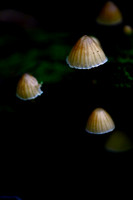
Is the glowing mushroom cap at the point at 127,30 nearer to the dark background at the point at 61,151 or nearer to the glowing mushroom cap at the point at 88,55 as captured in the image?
the dark background at the point at 61,151

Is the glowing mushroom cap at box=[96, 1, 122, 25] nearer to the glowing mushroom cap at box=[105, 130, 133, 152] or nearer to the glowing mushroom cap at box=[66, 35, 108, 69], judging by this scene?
the glowing mushroom cap at box=[66, 35, 108, 69]

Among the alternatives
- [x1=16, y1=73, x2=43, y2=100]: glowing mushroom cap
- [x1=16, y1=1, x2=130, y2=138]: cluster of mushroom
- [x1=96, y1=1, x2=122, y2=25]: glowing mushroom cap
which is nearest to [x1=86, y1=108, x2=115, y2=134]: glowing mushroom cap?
[x1=16, y1=1, x2=130, y2=138]: cluster of mushroom

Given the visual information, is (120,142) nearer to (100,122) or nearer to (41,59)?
(100,122)

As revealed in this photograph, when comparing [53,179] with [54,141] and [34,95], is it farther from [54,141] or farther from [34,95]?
[34,95]

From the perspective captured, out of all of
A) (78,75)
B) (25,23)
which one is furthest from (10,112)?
(25,23)

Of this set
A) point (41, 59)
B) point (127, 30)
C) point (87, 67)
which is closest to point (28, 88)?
point (87, 67)

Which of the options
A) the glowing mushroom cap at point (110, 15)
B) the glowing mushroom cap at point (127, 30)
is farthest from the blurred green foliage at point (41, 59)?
the glowing mushroom cap at point (127, 30)
